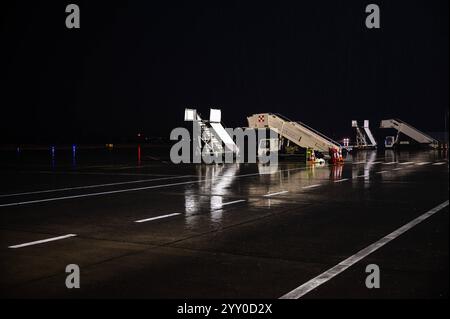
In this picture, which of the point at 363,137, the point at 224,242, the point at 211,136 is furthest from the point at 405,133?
the point at 224,242

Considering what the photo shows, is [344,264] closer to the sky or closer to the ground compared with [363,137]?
closer to the ground

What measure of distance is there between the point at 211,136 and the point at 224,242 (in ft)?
103

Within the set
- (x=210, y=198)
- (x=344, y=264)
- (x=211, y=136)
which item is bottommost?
(x=344, y=264)

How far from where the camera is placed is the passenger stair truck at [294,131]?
126ft

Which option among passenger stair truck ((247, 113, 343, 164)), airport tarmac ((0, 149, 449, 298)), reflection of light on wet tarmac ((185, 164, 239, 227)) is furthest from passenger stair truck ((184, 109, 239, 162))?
airport tarmac ((0, 149, 449, 298))

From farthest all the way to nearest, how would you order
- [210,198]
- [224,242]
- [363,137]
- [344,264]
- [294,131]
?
[363,137], [294,131], [210,198], [224,242], [344,264]

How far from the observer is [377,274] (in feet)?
21.6

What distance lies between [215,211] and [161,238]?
134 inches

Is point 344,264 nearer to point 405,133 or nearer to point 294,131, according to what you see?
point 294,131

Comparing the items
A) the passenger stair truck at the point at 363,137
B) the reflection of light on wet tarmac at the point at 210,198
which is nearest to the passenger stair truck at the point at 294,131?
the reflection of light on wet tarmac at the point at 210,198

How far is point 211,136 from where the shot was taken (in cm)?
3984
